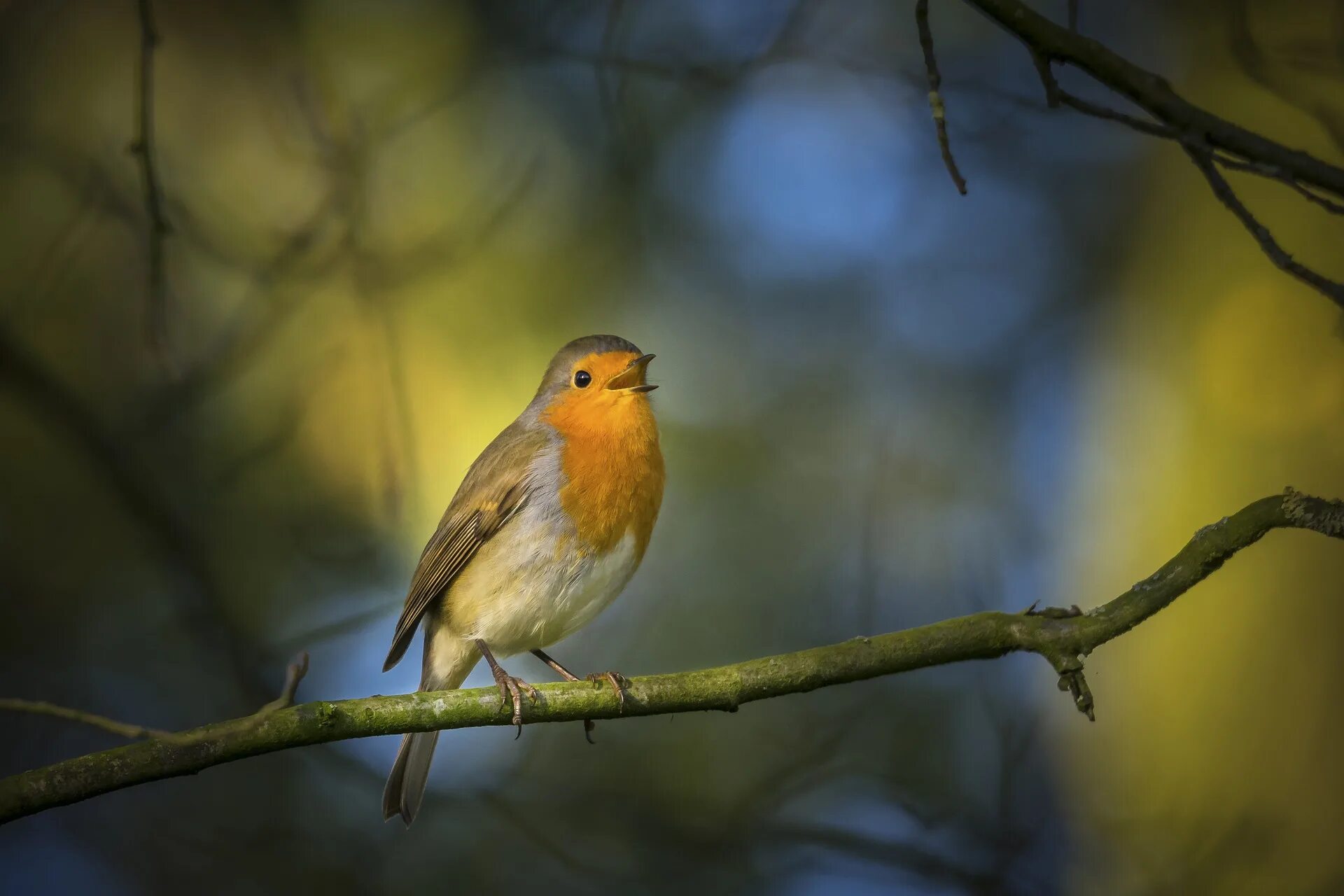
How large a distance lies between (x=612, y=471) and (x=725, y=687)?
111 cm

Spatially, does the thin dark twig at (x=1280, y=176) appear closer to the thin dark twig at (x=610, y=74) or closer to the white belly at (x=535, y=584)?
the white belly at (x=535, y=584)

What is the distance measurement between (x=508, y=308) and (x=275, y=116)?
1520 millimetres

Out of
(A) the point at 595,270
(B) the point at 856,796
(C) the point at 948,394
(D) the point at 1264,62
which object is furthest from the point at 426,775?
(D) the point at 1264,62

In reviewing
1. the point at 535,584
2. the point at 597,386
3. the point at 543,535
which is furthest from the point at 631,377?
the point at 535,584

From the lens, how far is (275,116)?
5.88 m

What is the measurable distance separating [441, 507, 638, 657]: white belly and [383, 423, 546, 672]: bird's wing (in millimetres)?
54

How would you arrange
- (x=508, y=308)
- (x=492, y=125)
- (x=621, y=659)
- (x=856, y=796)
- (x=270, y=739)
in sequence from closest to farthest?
(x=270, y=739) < (x=856, y=796) < (x=621, y=659) < (x=508, y=308) < (x=492, y=125)

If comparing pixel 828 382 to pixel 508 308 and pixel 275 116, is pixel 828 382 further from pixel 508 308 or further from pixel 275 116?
pixel 275 116

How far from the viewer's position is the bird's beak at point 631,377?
3912mm

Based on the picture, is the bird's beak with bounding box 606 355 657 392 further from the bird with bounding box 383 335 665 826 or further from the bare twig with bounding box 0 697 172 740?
the bare twig with bounding box 0 697 172 740

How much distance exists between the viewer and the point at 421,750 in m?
3.93

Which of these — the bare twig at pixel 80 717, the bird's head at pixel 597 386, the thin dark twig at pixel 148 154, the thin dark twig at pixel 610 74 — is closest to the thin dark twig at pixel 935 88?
the bird's head at pixel 597 386

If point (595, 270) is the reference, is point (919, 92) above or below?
above

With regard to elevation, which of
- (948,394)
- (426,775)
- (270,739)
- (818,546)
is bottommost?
(270,739)
